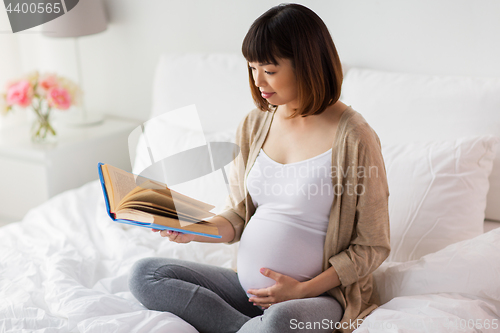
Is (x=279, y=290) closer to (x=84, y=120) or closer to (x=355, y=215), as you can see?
(x=355, y=215)

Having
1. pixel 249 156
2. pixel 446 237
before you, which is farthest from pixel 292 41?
pixel 446 237

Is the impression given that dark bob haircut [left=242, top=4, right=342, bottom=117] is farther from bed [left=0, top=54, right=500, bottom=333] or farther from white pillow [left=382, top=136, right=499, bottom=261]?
white pillow [left=382, top=136, right=499, bottom=261]

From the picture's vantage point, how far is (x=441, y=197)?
1.34 meters

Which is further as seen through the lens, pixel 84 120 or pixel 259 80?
pixel 84 120

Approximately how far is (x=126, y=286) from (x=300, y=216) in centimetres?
53

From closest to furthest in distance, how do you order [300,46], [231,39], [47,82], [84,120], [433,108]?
[300,46]
[433,108]
[231,39]
[47,82]
[84,120]

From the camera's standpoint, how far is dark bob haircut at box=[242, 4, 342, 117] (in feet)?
3.35

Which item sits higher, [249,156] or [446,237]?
[249,156]

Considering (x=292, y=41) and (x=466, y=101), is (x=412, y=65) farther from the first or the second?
(x=292, y=41)

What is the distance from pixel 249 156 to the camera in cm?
125

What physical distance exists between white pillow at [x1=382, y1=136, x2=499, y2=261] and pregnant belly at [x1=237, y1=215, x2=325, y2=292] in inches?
14.1

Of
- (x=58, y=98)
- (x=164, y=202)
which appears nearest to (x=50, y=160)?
(x=58, y=98)

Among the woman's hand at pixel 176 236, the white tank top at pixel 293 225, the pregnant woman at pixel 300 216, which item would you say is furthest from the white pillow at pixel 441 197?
the woman's hand at pixel 176 236

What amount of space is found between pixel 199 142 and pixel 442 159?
26.7 inches
